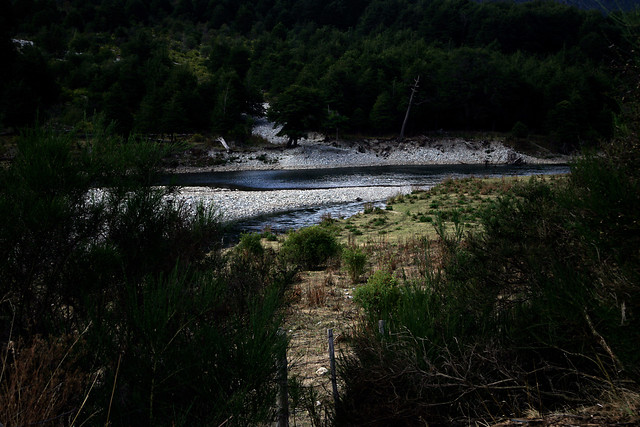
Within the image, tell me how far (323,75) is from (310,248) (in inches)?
2798

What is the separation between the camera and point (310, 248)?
474 inches

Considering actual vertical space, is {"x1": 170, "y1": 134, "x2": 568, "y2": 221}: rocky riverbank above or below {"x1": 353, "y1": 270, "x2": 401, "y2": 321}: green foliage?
above

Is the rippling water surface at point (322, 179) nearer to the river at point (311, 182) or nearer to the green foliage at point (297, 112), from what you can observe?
the river at point (311, 182)

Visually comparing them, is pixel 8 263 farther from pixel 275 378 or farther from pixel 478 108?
pixel 478 108

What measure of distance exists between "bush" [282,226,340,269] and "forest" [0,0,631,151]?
14889mm

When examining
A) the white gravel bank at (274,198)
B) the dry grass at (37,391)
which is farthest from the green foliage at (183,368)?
the white gravel bank at (274,198)

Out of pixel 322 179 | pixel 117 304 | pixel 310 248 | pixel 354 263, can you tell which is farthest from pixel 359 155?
pixel 117 304

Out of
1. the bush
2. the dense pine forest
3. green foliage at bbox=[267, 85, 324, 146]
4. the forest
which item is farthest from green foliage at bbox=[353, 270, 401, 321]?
green foliage at bbox=[267, 85, 324, 146]

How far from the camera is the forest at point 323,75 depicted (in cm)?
5156

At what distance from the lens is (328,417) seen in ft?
13.0

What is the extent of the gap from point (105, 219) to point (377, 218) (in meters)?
14.7

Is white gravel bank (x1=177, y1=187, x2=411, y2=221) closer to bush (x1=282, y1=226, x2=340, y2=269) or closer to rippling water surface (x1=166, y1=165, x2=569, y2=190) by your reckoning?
rippling water surface (x1=166, y1=165, x2=569, y2=190)

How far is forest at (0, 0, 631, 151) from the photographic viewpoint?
5156 centimetres

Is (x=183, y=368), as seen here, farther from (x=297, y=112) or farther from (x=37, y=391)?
(x=297, y=112)
